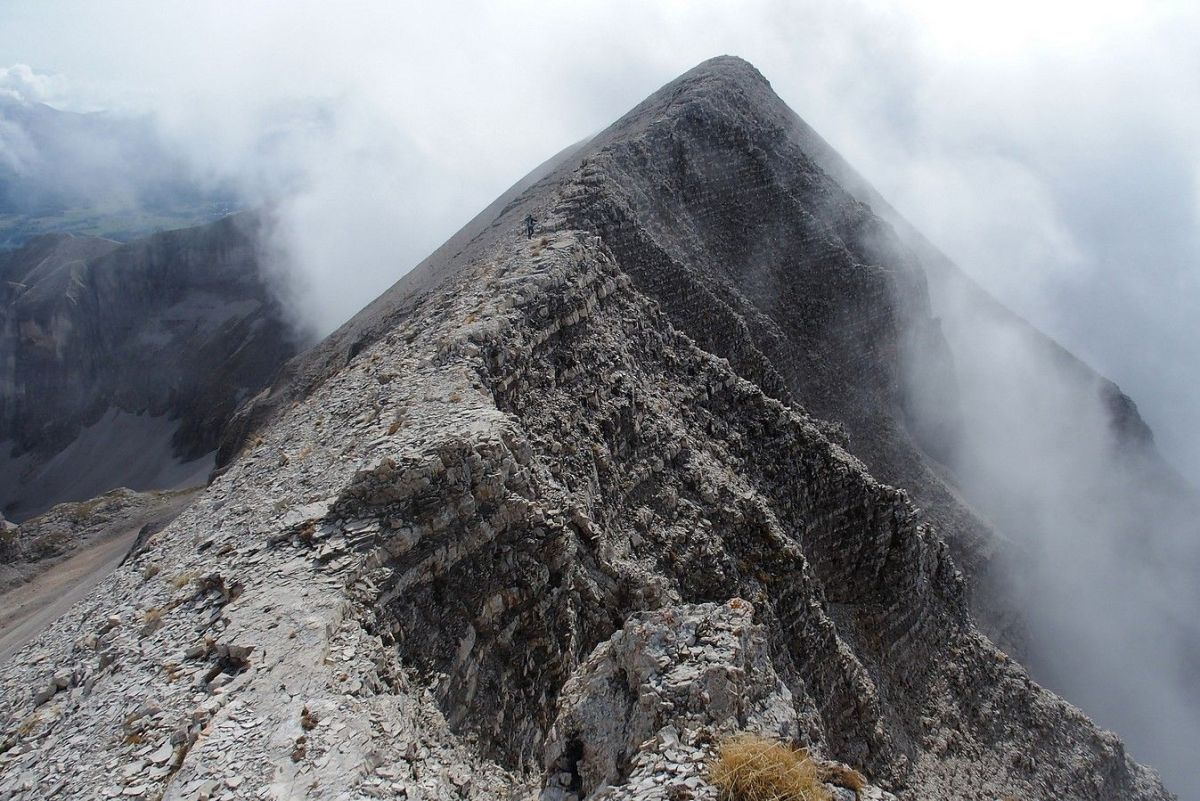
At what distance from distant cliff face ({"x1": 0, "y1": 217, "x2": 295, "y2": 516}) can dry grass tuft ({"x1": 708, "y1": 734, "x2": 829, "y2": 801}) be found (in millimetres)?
77752

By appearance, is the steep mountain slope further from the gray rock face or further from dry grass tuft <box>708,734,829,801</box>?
the gray rock face

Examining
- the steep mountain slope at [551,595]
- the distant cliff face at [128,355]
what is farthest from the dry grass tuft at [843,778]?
the distant cliff face at [128,355]

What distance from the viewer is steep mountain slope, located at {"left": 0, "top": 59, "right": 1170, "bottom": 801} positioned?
420 inches

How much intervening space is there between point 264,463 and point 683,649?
12093 mm

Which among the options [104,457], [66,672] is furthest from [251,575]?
[104,457]

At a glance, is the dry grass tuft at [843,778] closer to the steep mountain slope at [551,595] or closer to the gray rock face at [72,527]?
the steep mountain slope at [551,595]

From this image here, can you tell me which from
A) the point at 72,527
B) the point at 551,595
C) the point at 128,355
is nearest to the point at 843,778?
the point at 551,595

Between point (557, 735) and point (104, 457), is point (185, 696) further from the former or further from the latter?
point (104, 457)

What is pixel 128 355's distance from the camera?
10125cm

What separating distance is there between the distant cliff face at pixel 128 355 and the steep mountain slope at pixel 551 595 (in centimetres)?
5731

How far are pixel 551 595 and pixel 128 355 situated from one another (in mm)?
104645

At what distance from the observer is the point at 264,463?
1933cm

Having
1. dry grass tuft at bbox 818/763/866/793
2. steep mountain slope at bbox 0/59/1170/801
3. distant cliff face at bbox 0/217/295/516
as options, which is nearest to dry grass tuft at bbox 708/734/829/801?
steep mountain slope at bbox 0/59/1170/801

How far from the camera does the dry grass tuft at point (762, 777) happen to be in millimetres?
8742
